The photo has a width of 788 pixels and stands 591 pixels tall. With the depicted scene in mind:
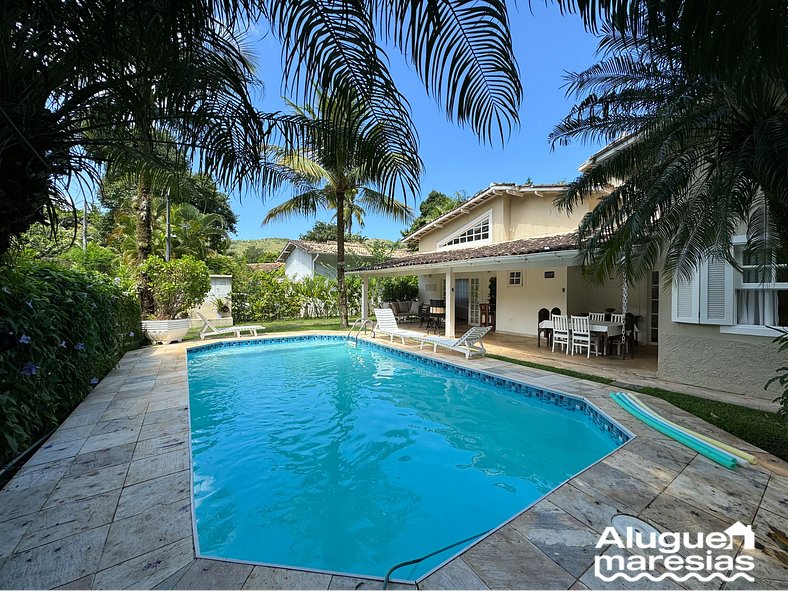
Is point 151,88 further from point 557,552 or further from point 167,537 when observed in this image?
point 557,552

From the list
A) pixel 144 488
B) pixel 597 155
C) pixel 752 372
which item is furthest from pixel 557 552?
pixel 597 155

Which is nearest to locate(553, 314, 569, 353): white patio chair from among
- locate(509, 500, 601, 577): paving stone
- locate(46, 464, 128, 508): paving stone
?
locate(509, 500, 601, 577): paving stone

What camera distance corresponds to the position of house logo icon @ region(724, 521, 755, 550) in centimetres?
283

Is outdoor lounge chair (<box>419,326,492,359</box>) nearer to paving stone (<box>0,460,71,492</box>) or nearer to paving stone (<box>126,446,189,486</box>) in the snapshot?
paving stone (<box>126,446,189,486</box>)

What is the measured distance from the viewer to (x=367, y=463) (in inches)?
209

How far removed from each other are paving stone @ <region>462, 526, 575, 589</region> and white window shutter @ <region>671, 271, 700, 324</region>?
285 inches

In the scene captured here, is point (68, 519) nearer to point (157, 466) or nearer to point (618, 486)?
point (157, 466)

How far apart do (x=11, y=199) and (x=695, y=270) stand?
10.7 meters

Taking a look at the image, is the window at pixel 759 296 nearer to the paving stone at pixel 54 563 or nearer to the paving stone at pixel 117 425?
the paving stone at pixel 54 563

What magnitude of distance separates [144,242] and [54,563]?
14.2m

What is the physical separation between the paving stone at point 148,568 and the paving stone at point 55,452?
106 inches

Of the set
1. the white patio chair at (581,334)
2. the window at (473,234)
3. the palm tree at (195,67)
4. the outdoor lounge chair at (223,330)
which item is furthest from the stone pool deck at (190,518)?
the window at (473,234)

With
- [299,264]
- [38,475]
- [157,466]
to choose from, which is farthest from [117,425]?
[299,264]

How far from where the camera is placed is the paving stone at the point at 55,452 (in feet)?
13.7
